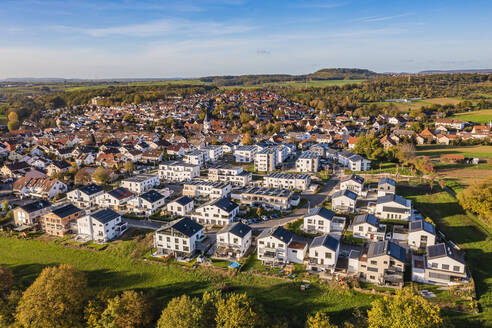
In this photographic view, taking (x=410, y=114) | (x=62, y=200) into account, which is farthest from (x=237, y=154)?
(x=410, y=114)

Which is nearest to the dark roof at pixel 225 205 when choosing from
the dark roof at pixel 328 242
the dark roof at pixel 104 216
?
the dark roof at pixel 104 216

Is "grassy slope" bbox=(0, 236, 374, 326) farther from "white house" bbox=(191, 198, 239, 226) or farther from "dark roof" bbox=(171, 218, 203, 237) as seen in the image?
"white house" bbox=(191, 198, 239, 226)

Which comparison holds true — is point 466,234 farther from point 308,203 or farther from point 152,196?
point 152,196

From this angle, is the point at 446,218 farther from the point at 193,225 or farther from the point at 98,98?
the point at 98,98

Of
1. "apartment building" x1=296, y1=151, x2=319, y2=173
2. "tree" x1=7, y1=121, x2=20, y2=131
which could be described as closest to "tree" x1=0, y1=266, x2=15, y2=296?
"apartment building" x1=296, y1=151, x2=319, y2=173

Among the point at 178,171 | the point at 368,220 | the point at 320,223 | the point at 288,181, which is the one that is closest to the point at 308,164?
the point at 288,181
